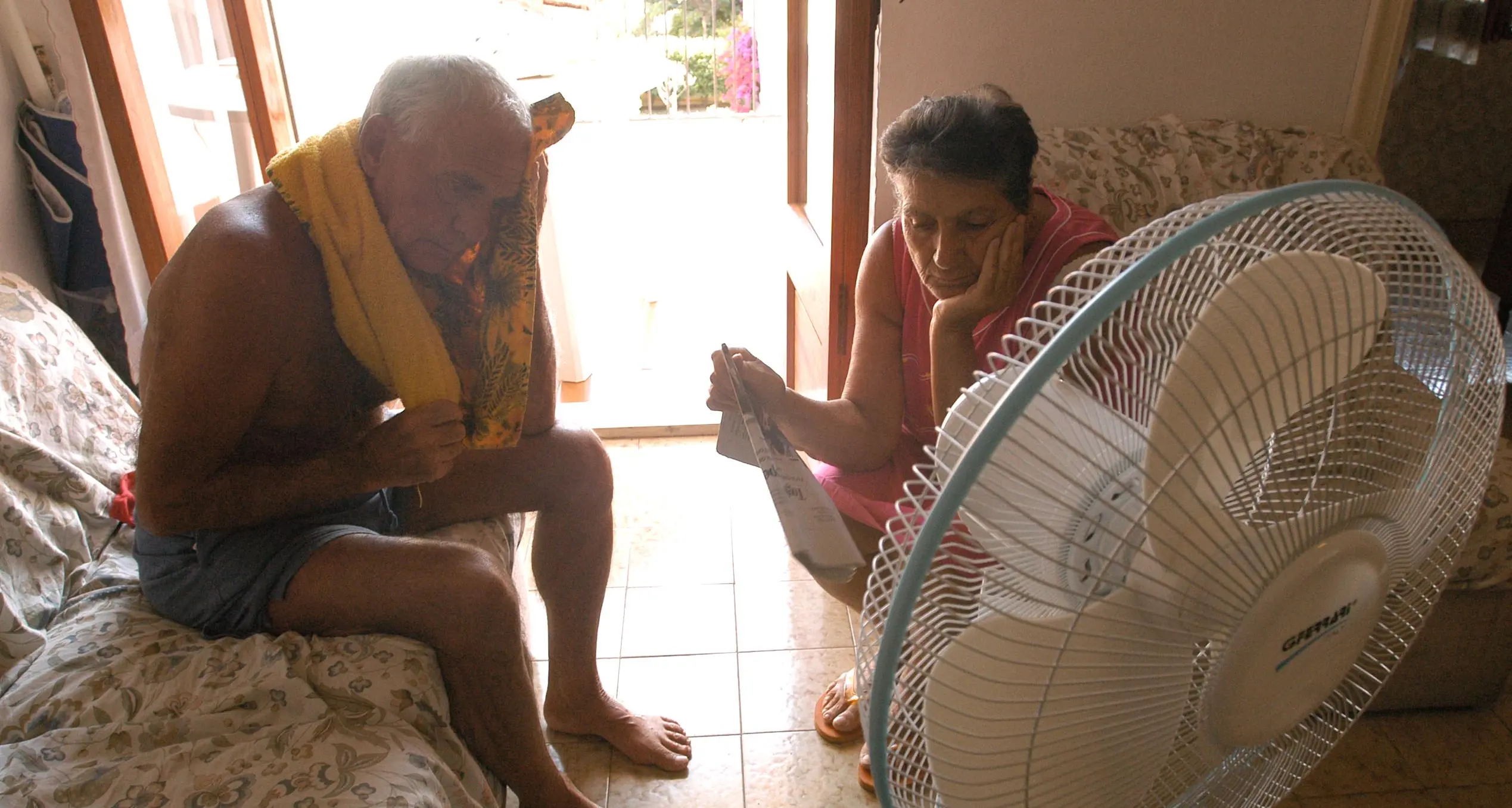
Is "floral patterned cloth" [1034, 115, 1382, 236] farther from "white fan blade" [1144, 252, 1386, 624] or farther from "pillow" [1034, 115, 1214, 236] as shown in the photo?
"white fan blade" [1144, 252, 1386, 624]

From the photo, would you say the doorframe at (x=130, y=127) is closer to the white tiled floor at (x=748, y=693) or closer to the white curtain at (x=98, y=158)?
the white curtain at (x=98, y=158)

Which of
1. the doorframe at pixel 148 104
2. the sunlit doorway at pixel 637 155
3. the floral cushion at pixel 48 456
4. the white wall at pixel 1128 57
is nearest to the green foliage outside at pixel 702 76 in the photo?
the sunlit doorway at pixel 637 155

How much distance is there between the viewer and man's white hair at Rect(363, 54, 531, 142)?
110cm

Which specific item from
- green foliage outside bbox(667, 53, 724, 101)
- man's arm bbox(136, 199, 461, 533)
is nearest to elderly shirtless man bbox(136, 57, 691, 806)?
man's arm bbox(136, 199, 461, 533)

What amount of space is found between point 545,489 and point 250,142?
50.8 inches

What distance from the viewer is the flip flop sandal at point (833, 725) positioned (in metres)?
1.50

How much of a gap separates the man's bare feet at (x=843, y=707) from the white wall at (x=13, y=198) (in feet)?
5.36

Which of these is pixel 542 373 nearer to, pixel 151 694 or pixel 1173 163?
pixel 151 694

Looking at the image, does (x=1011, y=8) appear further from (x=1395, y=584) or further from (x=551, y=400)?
(x=1395, y=584)

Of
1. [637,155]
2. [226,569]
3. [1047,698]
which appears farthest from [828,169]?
[637,155]

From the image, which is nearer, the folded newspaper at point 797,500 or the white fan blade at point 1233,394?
the white fan blade at point 1233,394

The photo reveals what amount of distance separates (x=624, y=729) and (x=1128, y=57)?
140cm

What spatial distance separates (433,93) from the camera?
110 cm

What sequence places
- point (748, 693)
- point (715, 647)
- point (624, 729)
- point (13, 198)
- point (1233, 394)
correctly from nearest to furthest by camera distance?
point (1233, 394) → point (624, 729) → point (748, 693) → point (715, 647) → point (13, 198)
